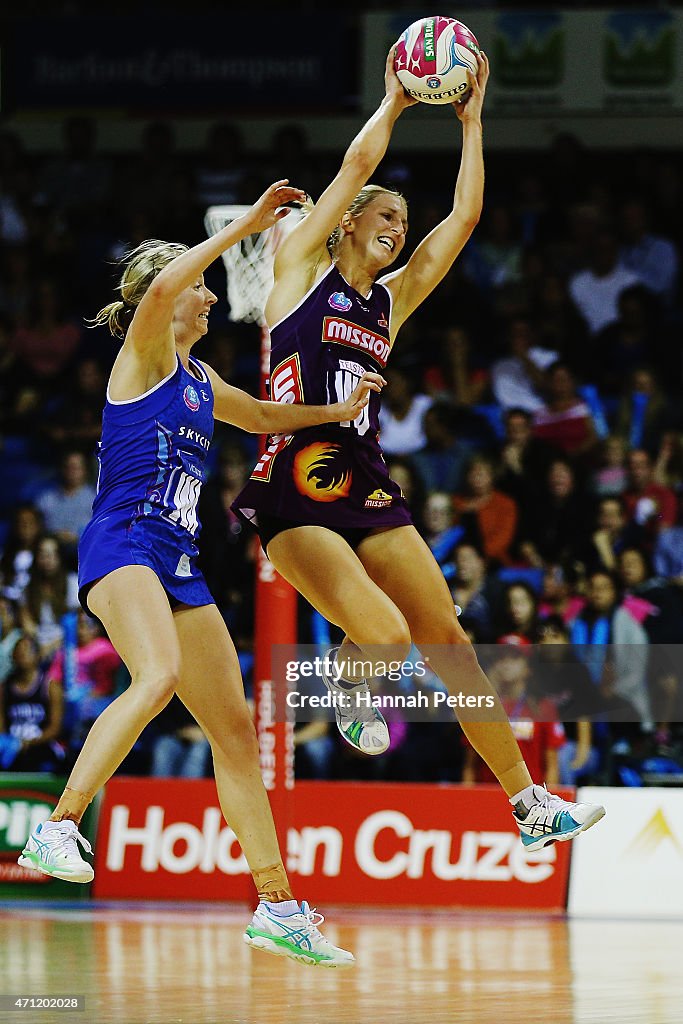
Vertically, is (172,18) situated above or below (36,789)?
above

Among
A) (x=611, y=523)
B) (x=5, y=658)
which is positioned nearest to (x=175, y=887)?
(x=5, y=658)

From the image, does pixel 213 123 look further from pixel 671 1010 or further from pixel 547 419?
pixel 671 1010

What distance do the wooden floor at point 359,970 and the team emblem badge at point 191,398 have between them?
231 cm

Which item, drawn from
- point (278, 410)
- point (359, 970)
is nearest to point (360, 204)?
point (278, 410)

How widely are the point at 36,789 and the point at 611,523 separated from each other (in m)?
4.66

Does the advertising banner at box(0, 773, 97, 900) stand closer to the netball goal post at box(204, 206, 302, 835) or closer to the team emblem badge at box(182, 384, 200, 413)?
the netball goal post at box(204, 206, 302, 835)

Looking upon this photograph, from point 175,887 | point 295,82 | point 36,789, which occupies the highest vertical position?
point 295,82

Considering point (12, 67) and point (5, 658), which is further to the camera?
point (12, 67)

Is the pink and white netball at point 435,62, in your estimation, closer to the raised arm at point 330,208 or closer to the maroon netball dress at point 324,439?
the raised arm at point 330,208

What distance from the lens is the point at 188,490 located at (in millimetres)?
6254

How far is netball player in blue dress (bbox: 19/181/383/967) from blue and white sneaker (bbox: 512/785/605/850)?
0.94 m

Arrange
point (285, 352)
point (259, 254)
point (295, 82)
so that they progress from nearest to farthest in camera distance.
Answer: point (285, 352)
point (259, 254)
point (295, 82)

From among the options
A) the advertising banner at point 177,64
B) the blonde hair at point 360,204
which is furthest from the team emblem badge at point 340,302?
the advertising banner at point 177,64

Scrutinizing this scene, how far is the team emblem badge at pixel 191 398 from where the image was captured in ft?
20.5
